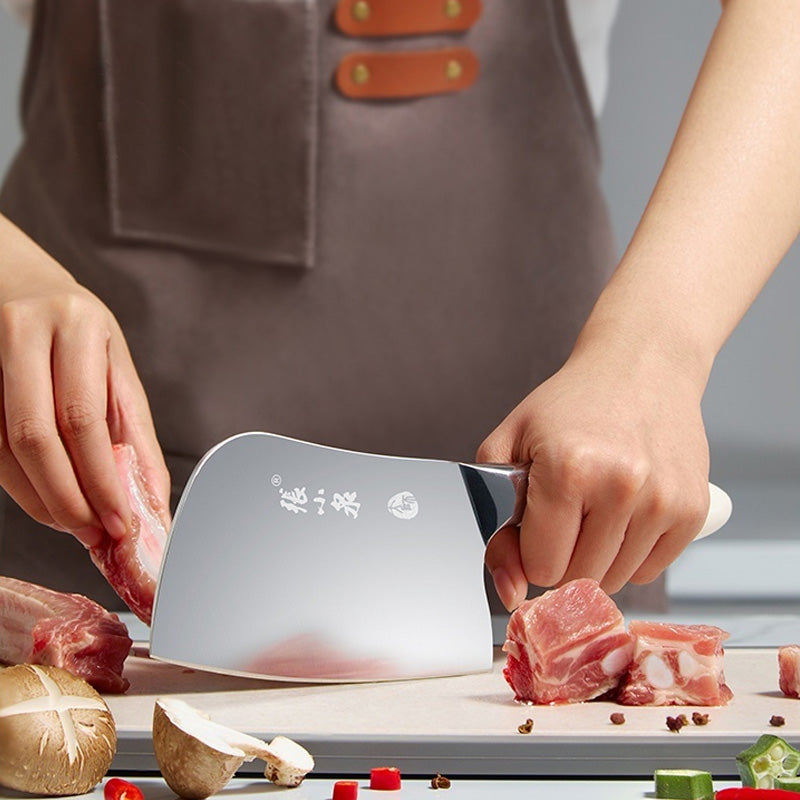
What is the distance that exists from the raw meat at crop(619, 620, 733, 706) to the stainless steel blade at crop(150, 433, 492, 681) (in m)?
0.18

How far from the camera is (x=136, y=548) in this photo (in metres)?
1.51

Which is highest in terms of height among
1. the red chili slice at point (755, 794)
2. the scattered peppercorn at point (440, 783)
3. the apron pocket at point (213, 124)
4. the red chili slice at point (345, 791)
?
the apron pocket at point (213, 124)

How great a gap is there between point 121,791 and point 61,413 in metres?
0.51

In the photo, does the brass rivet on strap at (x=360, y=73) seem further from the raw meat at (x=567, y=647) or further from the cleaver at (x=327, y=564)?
the raw meat at (x=567, y=647)

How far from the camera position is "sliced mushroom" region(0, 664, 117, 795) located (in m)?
1.05

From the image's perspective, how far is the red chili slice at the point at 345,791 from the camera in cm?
108

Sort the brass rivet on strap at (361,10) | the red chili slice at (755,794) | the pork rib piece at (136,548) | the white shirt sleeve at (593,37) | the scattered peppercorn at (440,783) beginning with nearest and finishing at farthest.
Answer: the red chili slice at (755,794) < the scattered peppercorn at (440,783) < the pork rib piece at (136,548) < the brass rivet on strap at (361,10) < the white shirt sleeve at (593,37)

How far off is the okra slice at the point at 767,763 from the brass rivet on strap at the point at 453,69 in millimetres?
1215

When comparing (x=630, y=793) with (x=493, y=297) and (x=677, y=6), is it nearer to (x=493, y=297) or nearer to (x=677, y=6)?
(x=493, y=297)

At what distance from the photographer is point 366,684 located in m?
1.44

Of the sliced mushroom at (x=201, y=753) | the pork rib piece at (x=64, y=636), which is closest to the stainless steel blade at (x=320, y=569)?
the pork rib piece at (x=64, y=636)

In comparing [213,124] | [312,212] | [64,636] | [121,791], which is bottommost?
[64,636]

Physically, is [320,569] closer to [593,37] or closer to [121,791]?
[121,791]

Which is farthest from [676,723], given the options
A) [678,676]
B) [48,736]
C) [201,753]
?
[48,736]
